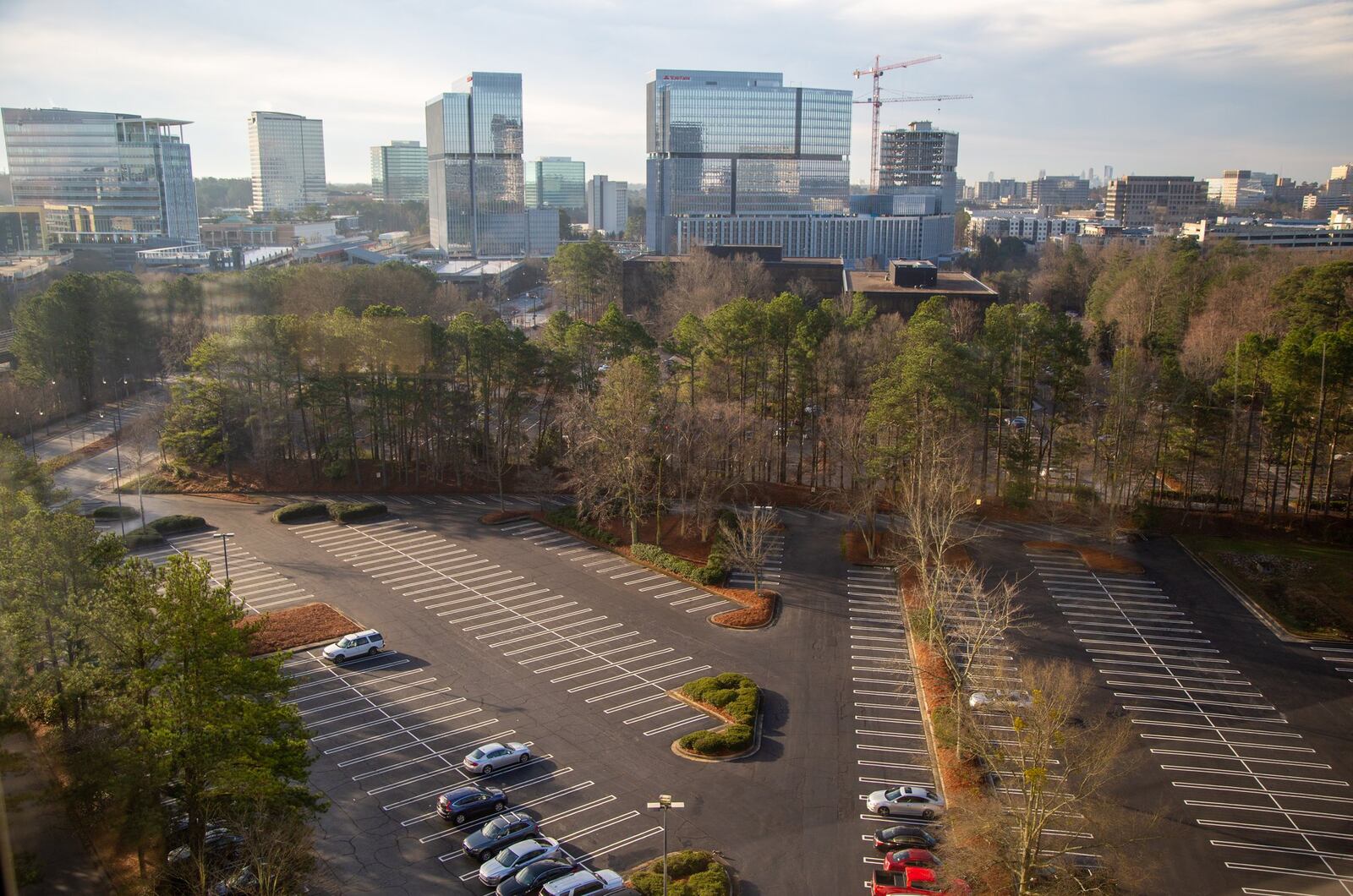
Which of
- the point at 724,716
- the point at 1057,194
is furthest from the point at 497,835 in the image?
the point at 1057,194

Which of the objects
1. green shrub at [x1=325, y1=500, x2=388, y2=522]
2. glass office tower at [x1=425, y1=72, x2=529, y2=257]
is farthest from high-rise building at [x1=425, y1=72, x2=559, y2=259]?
green shrub at [x1=325, y1=500, x2=388, y2=522]

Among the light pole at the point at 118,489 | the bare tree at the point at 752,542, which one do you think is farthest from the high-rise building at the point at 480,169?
the bare tree at the point at 752,542

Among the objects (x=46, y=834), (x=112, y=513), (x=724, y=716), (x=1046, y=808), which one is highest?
(x=46, y=834)

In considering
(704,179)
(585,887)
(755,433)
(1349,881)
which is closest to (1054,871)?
(1349,881)

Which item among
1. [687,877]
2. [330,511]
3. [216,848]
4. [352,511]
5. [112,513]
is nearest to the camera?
[216,848]

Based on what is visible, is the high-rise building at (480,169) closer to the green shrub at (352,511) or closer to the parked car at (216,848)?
the green shrub at (352,511)

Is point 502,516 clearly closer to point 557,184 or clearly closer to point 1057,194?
point 557,184
